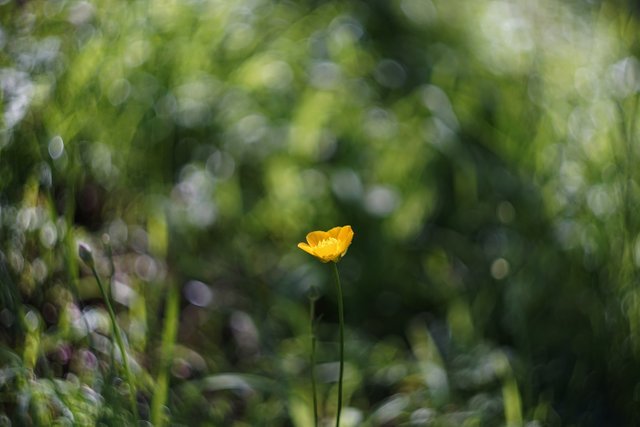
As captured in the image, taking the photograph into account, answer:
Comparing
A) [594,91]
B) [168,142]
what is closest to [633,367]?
[594,91]

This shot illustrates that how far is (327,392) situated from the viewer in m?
1.88

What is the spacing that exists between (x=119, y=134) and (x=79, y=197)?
21 cm

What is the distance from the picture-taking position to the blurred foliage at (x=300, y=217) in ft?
5.56

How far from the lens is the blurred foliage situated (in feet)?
5.56

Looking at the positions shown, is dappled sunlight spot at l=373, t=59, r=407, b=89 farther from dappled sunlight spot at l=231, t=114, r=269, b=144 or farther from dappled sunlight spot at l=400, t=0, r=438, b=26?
dappled sunlight spot at l=231, t=114, r=269, b=144

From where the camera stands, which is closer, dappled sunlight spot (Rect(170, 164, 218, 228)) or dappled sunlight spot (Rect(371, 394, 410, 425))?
dappled sunlight spot (Rect(371, 394, 410, 425))

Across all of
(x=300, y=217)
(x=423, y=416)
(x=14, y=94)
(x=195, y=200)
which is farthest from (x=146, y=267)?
(x=423, y=416)

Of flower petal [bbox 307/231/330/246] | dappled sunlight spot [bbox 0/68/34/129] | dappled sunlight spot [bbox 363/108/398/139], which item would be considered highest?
flower petal [bbox 307/231/330/246]

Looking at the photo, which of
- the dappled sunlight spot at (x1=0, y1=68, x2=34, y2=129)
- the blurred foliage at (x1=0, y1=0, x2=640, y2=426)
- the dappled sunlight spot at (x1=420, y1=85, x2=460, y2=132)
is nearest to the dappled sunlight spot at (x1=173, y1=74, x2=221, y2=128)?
the blurred foliage at (x1=0, y1=0, x2=640, y2=426)

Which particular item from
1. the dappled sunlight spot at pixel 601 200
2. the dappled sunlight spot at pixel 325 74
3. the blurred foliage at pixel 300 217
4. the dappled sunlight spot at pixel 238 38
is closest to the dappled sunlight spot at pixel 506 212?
the blurred foliage at pixel 300 217

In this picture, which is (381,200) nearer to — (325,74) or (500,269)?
(500,269)

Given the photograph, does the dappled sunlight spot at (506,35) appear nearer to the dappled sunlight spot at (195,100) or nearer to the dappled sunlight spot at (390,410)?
the dappled sunlight spot at (195,100)

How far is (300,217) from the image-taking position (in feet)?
7.44


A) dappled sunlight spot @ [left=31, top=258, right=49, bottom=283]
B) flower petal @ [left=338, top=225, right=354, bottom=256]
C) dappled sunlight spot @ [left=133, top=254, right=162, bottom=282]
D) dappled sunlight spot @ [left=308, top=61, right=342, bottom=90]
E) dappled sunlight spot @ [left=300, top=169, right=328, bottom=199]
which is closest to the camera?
flower petal @ [left=338, top=225, right=354, bottom=256]
